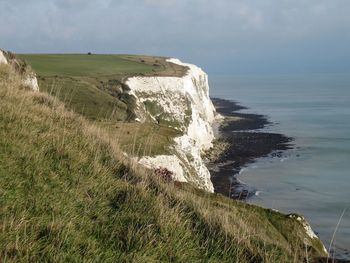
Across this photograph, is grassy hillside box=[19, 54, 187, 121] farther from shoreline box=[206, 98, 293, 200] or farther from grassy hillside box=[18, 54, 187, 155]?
shoreline box=[206, 98, 293, 200]

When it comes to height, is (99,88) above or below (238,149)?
above

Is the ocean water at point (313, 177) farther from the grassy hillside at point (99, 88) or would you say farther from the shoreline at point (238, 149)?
the grassy hillside at point (99, 88)

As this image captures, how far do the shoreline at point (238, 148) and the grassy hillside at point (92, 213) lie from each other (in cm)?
3128

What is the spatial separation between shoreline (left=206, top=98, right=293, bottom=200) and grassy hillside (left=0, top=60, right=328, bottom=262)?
31.3 m

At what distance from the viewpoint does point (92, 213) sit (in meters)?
6.32

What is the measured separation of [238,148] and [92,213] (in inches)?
2432

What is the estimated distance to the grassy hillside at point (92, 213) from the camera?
5.27 m

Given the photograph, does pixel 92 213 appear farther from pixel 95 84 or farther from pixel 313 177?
pixel 95 84

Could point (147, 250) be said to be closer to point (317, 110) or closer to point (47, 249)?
point (47, 249)

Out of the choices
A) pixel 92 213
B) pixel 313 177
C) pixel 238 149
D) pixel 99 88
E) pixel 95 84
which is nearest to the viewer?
pixel 92 213

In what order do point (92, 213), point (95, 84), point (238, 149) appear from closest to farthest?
1. point (92, 213)
2. point (95, 84)
3. point (238, 149)

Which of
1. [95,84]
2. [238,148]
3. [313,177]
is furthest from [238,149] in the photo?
[95,84]

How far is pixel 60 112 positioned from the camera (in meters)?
10.9

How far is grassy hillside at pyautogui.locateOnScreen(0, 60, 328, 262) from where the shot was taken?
5.27m
